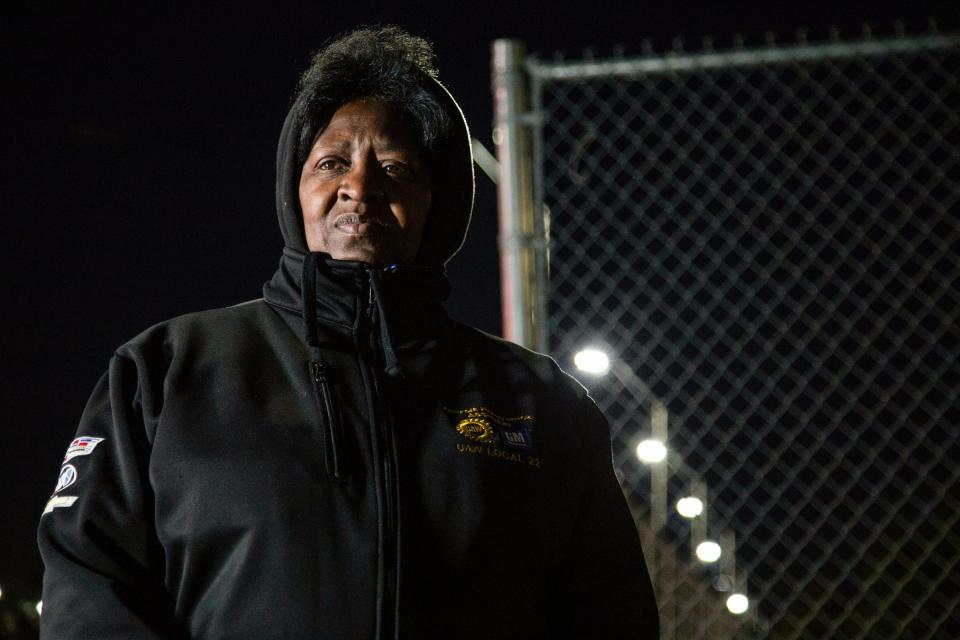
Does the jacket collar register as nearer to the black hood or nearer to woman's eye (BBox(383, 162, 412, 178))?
the black hood

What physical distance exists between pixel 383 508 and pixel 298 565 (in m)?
0.16

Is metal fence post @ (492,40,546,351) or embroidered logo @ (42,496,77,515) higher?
metal fence post @ (492,40,546,351)

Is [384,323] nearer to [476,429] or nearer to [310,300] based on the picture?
[310,300]

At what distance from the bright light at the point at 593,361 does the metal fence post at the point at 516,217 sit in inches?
9.4

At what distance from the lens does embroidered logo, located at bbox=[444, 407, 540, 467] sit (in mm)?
1764

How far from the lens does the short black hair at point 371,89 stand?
2.04 m

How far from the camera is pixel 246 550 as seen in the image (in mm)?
1538

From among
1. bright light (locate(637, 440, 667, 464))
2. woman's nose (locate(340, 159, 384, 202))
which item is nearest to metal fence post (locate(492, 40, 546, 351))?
woman's nose (locate(340, 159, 384, 202))

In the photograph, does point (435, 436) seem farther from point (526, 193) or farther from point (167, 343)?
point (526, 193)

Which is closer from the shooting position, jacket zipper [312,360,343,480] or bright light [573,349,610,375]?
jacket zipper [312,360,343,480]

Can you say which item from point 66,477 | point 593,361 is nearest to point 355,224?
point 66,477

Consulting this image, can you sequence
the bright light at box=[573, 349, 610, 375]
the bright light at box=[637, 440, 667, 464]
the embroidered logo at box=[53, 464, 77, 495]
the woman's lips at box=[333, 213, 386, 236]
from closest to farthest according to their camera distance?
the embroidered logo at box=[53, 464, 77, 495] < the woman's lips at box=[333, 213, 386, 236] < the bright light at box=[573, 349, 610, 375] < the bright light at box=[637, 440, 667, 464]

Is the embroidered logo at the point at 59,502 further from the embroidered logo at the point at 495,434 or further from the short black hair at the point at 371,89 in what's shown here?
the short black hair at the point at 371,89

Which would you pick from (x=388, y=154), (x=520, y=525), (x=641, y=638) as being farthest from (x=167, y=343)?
(x=641, y=638)
